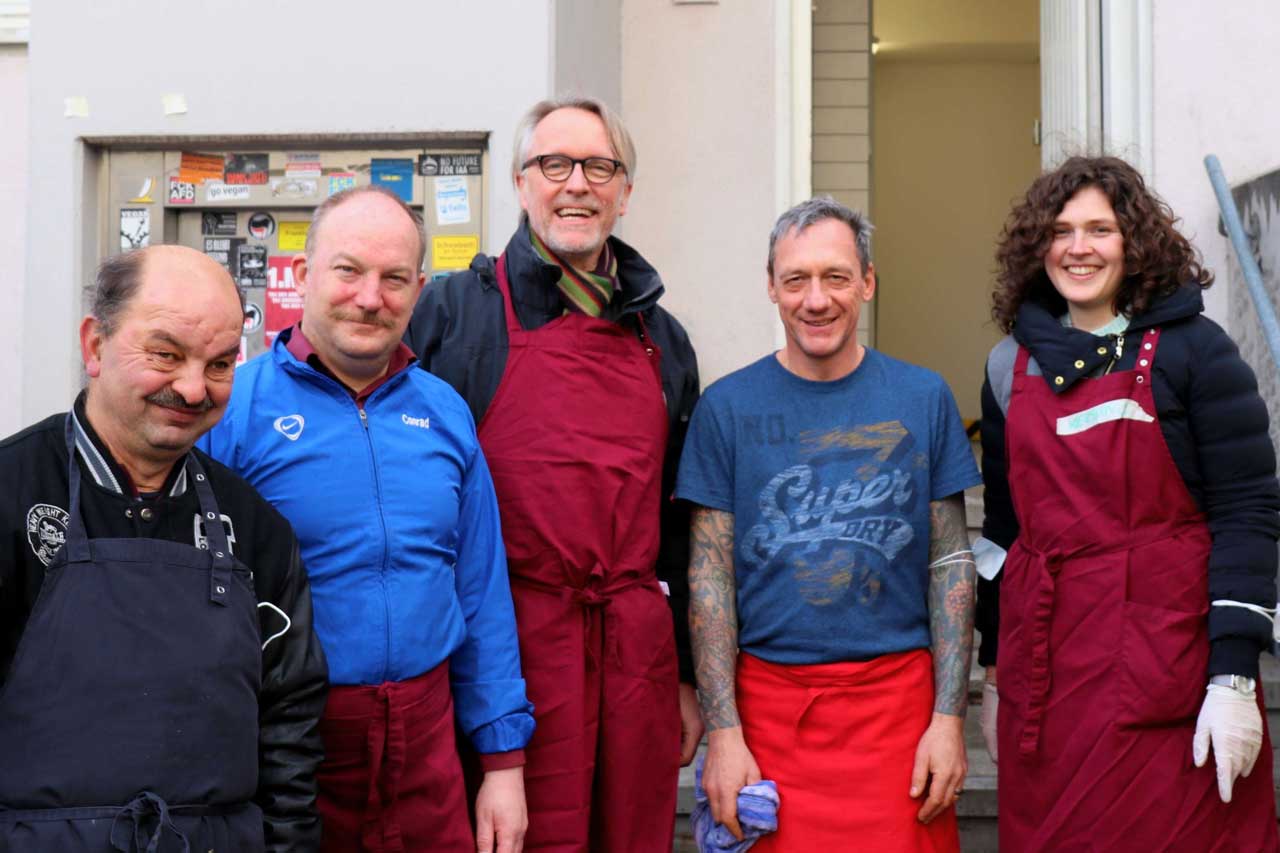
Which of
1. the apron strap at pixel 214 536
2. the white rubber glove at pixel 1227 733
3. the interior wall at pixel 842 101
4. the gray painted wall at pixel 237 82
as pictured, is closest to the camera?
the apron strap at pixel 214 536

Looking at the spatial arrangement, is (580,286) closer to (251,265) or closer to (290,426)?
(290,426)

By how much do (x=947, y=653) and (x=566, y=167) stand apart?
1251 millimetres

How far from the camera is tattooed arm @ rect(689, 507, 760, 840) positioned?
2.75 metres

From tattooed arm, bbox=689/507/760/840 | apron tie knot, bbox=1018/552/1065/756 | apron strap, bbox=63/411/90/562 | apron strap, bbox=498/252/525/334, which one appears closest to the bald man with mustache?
apron strap, bbox=63/411/90/562

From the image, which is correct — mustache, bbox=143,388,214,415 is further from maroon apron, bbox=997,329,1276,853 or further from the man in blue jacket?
maroon apron, bbox=997,329,1276,853

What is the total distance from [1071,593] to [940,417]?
434 millimetres

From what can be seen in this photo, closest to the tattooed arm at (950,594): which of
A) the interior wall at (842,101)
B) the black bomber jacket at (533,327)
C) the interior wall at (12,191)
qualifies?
the black bomber jacket at (533,327)

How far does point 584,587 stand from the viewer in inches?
109

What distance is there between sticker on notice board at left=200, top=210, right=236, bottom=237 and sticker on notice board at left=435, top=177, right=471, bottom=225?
76cm

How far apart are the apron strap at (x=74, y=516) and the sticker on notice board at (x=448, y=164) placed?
3.12m

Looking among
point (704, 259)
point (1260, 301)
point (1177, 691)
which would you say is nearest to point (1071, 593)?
point (1177, 691)

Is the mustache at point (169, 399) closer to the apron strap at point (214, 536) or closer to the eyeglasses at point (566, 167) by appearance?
the apron strap at point (214, 536)

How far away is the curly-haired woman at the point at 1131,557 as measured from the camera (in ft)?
8.46

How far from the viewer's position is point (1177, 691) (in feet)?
8.46
